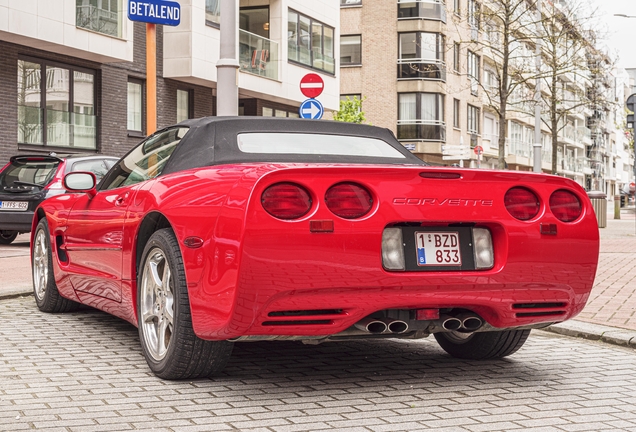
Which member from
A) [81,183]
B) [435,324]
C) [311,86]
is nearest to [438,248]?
[435,324]

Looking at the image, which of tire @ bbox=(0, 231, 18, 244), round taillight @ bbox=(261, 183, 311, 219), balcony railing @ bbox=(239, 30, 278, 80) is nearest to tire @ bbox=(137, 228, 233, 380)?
round taillight @ bbox=(261, 183, 311, 219)

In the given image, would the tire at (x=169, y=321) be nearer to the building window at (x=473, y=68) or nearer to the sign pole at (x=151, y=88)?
the sign pole at (x=151, y=88)

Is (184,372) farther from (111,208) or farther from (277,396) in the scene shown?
(111,208)

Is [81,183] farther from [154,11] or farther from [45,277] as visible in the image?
[154,11]

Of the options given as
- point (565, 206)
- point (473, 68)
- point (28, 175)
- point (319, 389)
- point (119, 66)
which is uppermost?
point (473, 68)

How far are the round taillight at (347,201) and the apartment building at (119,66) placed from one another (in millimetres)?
17779

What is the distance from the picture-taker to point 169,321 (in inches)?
194

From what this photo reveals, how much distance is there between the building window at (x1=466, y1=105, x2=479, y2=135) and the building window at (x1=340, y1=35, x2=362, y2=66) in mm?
7961

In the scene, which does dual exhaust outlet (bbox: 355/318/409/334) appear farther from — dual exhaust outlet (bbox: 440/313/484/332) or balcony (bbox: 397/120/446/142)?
balcony (bbox: 397/120/446/142)

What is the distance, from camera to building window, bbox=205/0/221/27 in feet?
88.1

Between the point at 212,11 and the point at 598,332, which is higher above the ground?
the point at 212,11

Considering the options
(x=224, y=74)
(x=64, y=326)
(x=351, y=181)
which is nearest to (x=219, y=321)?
(x=351, y=181)

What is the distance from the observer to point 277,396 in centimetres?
465

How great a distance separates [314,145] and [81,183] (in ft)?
5.64
